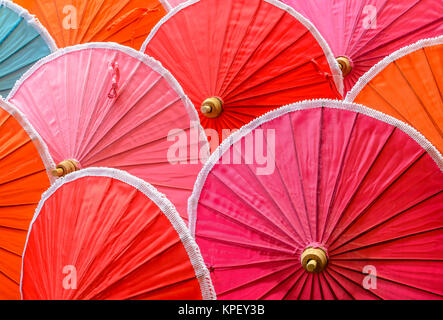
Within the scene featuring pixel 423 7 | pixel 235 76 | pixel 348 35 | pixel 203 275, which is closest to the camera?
pixel 203 275

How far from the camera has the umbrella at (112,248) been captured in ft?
6.40

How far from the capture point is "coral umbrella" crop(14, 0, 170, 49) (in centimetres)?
393

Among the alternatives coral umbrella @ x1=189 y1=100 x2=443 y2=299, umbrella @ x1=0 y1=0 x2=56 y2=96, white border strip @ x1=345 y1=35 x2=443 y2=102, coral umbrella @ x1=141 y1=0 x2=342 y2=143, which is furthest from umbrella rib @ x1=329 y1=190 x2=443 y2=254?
umbrella @ x1=0 y1=0 x2=56 y2=96

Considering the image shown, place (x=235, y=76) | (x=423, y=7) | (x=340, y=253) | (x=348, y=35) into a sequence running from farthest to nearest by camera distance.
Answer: (x=348, y=35) < (x=423, y=7) < (x=235, y=76) < (x=340, y=253)

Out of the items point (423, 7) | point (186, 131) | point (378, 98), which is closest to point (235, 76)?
point (186, 131)

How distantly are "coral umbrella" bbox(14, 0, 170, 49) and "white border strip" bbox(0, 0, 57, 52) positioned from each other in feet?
0.86

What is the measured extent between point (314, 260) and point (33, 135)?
146cm

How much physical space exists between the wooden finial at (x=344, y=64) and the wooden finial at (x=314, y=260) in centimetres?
187

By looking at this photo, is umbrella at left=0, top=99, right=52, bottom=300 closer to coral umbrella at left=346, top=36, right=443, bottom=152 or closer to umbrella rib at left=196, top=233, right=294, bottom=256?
umbrella rib at left=196, top=233, right=294, bottom=256

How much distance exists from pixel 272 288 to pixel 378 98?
1.12 metres

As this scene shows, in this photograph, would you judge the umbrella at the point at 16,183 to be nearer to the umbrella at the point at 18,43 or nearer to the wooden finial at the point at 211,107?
the wooden finial at the point at 211,107

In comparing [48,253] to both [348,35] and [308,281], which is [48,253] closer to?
[308,281]

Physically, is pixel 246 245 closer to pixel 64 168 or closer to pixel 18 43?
pixel 64 168

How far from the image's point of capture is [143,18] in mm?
3959
